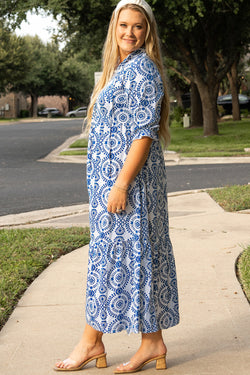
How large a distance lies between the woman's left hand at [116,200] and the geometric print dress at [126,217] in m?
0.04

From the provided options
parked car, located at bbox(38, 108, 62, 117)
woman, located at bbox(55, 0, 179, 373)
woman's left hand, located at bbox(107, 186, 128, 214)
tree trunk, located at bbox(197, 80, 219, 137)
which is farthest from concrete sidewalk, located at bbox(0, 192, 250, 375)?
parked car, located at bbox(38, 108, 62, 117)

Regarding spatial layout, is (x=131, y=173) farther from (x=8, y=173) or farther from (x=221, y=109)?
(x=221, y=109)

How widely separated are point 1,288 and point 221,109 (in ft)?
123

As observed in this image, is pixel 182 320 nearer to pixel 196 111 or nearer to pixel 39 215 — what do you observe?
pixel 39 215

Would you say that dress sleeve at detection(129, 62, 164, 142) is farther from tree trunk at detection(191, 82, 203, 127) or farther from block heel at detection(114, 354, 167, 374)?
tree trunk at detection(191, 82, 203, 127)

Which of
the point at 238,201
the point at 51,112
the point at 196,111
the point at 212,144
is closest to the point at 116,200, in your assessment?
the point at 238,201

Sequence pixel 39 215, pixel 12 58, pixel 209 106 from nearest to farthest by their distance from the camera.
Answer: pixel 39 215, pixel 209 106, pixel 12 58

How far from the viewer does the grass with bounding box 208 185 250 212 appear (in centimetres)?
801

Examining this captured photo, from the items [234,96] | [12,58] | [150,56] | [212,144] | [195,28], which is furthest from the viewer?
[12,58]

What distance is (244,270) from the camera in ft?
16.2

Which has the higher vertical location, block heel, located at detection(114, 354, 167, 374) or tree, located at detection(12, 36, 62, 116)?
tree, located at detection(12, 36, 62, 116)

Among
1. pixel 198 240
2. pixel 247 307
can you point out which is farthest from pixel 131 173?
pixel 198 240

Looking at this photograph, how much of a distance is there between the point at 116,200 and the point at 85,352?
2.84ft

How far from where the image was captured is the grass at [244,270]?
4.54 meters
